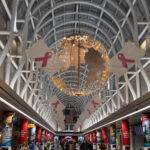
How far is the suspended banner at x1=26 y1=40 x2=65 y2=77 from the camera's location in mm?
12414

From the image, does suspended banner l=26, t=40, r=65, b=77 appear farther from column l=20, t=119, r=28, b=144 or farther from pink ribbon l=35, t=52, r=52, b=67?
column l=20, t=119, r=28, b=144

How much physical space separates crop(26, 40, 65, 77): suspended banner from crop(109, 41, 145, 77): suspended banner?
2683mm

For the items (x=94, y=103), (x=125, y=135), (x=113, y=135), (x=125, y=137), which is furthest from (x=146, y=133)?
(x=113, y=135)

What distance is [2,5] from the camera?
51.3ft

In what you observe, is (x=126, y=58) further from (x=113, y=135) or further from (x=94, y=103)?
(x=113, y=135)

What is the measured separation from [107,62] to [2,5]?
7.81 meters

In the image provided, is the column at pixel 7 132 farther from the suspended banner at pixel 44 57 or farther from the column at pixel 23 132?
the suspended banner at pixel 44 57

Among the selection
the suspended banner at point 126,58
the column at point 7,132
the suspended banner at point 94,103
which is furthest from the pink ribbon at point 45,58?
the suspended banner at point 94,103

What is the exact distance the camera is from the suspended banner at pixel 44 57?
40.7ft

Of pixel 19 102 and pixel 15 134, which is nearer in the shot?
pixel 19 102

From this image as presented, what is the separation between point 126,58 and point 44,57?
4.11 m

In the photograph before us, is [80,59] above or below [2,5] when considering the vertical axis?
below

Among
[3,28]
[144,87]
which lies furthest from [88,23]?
[3,28]

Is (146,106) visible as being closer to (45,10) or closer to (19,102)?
(19,102)
